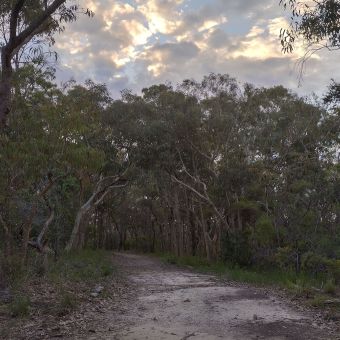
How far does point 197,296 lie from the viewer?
1317cm

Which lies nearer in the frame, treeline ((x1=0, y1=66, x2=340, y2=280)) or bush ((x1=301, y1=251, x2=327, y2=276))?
treeline ((x1=0, y1=66, x2=340, y2=280))

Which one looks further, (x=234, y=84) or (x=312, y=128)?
(x=234, y=84)

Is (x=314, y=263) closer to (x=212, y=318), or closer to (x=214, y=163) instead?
(x=212, y=318)

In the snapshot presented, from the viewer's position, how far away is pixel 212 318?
965cm

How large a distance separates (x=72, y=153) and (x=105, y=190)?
24570 millimetres

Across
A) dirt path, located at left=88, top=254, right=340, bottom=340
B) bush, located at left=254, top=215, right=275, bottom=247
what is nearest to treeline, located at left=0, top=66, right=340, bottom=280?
bush, located at left=254, top=215, right=275, bottom=247

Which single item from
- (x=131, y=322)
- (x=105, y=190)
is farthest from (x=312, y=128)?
(x=131, y=322)

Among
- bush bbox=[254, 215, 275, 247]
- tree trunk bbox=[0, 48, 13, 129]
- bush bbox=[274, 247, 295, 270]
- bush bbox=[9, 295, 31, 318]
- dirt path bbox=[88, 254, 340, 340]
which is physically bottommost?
dirt path bbox=[88, 254, 340, 340]

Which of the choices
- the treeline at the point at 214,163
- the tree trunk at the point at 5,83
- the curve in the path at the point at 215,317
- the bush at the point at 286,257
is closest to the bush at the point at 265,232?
the treeline at the point at 214,163

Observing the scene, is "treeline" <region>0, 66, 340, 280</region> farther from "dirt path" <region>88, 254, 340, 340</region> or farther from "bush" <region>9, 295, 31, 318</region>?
"dirt path" <region>88, 254, 340, 340</region>

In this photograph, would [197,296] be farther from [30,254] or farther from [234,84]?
[234,84]

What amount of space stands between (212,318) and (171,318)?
83 cm

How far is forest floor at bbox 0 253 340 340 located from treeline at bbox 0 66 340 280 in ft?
8.49

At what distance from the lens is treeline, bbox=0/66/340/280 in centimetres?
1543
